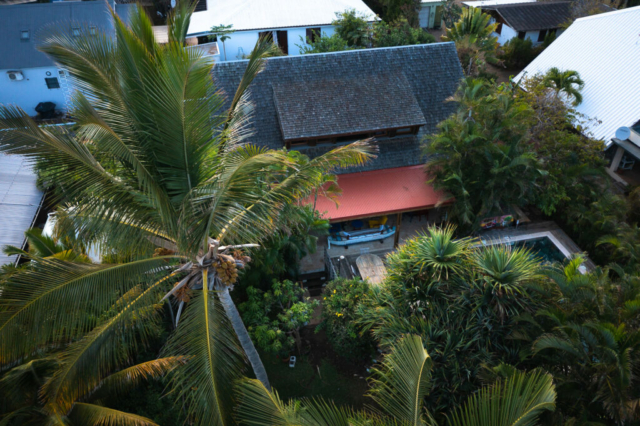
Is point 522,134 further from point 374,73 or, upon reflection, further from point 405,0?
point 405,0

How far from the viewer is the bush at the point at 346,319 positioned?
41.5 ft

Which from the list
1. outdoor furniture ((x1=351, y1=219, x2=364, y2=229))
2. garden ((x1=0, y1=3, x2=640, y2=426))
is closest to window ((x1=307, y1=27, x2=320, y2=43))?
outdoor furniture ((x1=351, y1=219, x2=364, y2=229))

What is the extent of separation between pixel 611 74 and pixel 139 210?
2280cm

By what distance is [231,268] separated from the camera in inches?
326

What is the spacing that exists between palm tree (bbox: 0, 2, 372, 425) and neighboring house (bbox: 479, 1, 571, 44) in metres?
29.3

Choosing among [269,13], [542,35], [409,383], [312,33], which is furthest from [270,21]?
[409,383]

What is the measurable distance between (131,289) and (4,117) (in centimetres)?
345

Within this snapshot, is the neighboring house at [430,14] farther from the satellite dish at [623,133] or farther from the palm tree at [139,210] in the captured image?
the palm tree at [139,210]

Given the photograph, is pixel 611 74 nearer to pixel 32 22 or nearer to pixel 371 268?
pixel 371 268

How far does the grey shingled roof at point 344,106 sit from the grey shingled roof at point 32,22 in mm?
14036

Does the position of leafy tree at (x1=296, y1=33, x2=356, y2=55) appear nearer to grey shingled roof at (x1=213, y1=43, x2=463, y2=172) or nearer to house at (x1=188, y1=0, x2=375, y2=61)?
house at (x1=188, y1=0, x2=375, y2=61)

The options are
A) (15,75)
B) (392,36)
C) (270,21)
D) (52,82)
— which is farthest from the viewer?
(270,21)

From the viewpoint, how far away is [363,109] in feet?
59.0

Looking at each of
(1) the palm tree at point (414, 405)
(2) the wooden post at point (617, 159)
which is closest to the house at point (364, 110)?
(2) the wooden post at point (617, 159)
